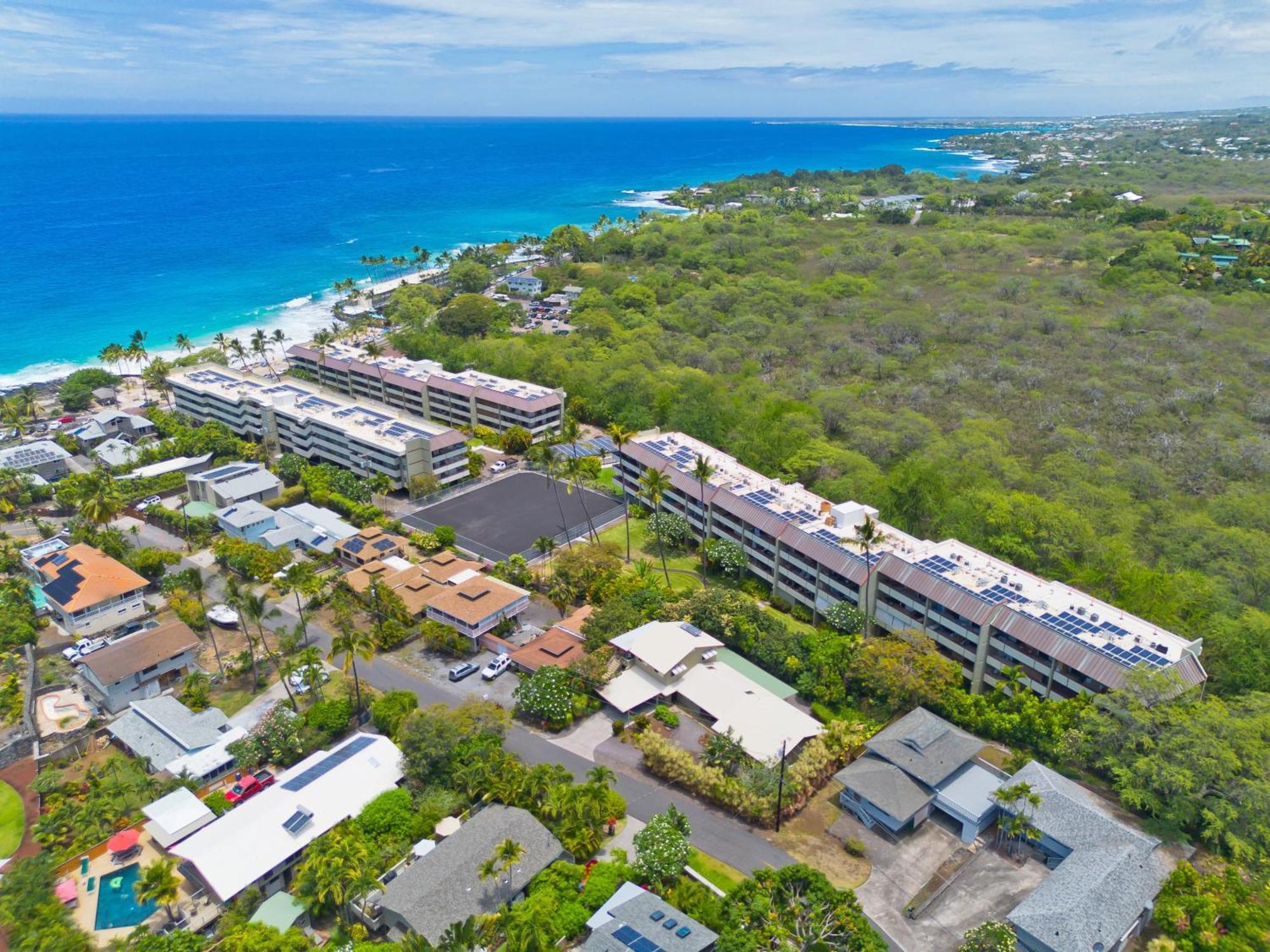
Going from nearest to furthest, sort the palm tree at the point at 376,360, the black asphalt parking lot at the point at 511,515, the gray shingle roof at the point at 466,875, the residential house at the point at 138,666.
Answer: the gray shingle roof at the point at 466,875 < the residential house at the point at 138,666 < the black asphalt parking lot at the point at 511,515 < the palm tree at the point at 376,360

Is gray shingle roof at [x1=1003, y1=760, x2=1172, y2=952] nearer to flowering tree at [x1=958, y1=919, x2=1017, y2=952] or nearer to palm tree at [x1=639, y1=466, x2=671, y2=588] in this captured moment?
flowering tree at [x1=958, y1=919, x2=1017, y2=952]

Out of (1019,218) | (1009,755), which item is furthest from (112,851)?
(1019,218)

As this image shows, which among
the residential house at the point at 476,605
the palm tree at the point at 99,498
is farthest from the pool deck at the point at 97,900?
the palm tree at the point at 99,498

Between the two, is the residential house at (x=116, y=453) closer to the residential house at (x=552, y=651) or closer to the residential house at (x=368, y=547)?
the residential house at (x=368, y=547)

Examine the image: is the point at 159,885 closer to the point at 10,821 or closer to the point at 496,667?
the point at 10,821

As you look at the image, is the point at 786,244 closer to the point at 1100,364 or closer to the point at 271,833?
the point at 1100,364

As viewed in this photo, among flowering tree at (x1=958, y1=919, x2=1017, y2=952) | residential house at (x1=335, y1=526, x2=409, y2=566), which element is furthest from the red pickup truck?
flowering tree at (x1=958, y1=919, x2=1017, y2=952)
